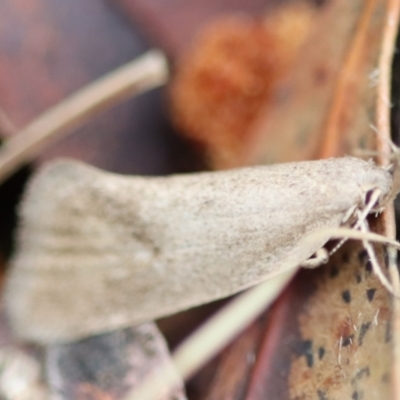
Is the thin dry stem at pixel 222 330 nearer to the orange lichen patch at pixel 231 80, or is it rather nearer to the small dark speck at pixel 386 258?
the small dark speck at pixel 386 258

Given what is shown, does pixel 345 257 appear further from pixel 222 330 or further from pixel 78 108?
pixel 78 108

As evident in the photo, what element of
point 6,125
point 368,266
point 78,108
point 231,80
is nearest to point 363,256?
point 368,266

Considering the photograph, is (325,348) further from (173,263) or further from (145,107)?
(145,107)

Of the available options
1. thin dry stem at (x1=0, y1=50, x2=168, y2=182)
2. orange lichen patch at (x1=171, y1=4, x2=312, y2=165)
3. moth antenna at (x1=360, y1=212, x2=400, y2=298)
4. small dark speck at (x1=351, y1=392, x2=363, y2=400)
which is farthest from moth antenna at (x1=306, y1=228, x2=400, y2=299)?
thin dry stem at (x1=0, y1=50, x2=168, y2=182)

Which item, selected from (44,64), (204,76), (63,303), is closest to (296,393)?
(63,303)

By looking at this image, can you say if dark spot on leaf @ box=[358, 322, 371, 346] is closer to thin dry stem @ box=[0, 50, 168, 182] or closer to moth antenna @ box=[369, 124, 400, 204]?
moth antenna @ box=[369, 124, 400, 204]
